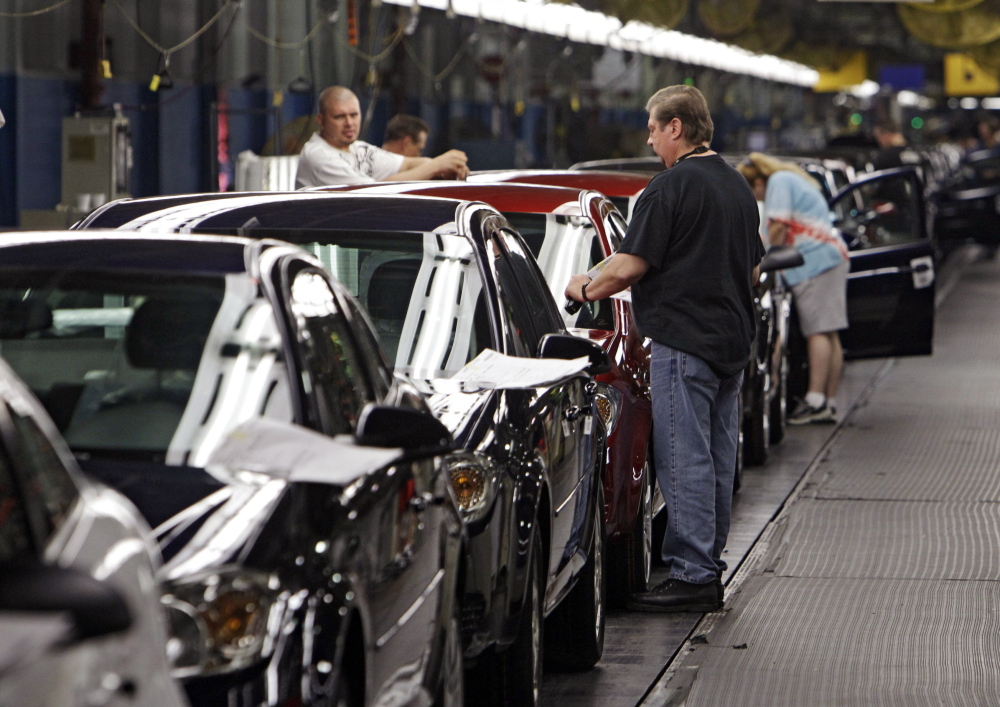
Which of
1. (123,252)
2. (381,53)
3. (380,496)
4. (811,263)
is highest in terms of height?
(381,53)

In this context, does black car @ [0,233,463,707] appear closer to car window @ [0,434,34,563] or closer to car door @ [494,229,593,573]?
car window @ [0,434,34,563]

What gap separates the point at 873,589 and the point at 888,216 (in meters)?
7.58

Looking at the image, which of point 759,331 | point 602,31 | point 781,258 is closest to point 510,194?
point 759,331

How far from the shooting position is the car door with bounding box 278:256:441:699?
13.8 feet

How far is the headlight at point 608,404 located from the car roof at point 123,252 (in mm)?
2980

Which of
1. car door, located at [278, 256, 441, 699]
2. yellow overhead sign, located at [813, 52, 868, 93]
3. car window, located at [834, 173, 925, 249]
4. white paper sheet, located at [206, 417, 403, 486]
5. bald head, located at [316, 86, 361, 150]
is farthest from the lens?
yellow overhead sign, located at [813, 52, 868, 93]

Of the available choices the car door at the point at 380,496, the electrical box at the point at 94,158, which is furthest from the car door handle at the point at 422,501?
the electrical box at the point at 94,158

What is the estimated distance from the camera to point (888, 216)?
15.5 metres

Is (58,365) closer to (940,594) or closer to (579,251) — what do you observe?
(579,251)

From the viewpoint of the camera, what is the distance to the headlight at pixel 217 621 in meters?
3.43

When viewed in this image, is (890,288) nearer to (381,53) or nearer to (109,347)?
(381,53)

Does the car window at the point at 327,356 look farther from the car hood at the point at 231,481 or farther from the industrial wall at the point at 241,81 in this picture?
the industrial wall at the point at 241,81

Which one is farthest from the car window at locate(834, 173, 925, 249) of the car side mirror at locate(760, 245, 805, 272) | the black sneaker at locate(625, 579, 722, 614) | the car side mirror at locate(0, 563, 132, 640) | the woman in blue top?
the car side mirror at locate(0, 563, 132, 640)

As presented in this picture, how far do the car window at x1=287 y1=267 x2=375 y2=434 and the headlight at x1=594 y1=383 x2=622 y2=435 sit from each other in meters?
2.83
